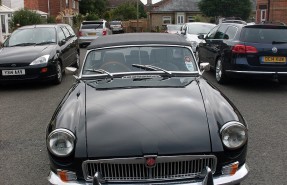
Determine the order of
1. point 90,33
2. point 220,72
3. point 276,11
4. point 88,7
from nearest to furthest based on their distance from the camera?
point 220,72
point 90,33
point 276,11
point 88,7

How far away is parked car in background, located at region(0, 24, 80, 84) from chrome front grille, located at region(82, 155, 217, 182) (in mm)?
6565

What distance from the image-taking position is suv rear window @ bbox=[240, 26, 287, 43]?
8852 millimetres

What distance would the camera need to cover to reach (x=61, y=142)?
3402mm

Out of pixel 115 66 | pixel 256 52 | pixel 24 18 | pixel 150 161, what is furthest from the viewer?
pixel 24 18

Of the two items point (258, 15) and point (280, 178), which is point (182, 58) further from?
point (258, 15)

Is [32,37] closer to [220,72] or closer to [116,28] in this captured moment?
[220,72]

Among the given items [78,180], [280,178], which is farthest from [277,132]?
[78,180]

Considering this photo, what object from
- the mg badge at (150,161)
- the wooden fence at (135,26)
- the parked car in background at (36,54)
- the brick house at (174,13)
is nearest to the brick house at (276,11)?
the wooden fence at (135,26)

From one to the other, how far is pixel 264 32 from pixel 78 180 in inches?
273

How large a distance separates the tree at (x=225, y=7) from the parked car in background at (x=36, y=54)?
38569mm

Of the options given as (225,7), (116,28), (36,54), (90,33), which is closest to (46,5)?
(116,28)

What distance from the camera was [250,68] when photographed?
880 centimetres

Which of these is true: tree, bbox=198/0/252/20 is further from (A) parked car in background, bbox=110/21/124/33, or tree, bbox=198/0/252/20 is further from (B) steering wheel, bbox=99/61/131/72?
(B) steering wheel, bbox=99/61/131/72

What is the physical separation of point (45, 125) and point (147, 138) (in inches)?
145
